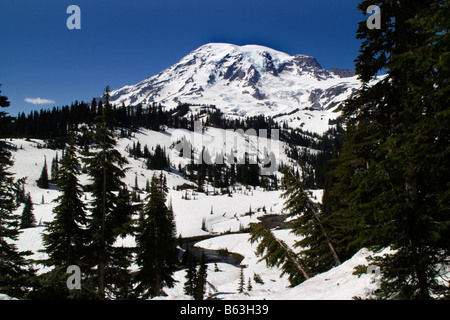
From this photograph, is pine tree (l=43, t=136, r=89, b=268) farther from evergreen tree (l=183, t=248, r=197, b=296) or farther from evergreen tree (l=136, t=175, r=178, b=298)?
evergreen tree (l=183, t=248, r=197, b=296)

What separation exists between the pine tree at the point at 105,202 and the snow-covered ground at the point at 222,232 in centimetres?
148

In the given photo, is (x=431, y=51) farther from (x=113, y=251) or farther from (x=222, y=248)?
(x=222, y=248)

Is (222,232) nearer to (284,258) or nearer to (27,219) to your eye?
(27,219)

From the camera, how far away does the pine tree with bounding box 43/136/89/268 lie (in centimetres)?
1504

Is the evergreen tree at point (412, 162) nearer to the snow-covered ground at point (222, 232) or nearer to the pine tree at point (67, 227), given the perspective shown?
the snow-covered ground at point (222, 232)

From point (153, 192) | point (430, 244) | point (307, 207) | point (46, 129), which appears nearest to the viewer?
point (430, 244)

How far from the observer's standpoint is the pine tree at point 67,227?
15039mm

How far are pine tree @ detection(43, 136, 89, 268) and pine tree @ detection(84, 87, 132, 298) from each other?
1132mm

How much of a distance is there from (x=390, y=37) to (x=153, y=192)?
18722mm

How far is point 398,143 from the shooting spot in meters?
6.54

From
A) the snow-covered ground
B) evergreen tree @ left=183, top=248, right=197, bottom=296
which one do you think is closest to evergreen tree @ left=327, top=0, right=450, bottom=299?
the snow-covered ground

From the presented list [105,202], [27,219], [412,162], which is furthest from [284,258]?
[27,219]
